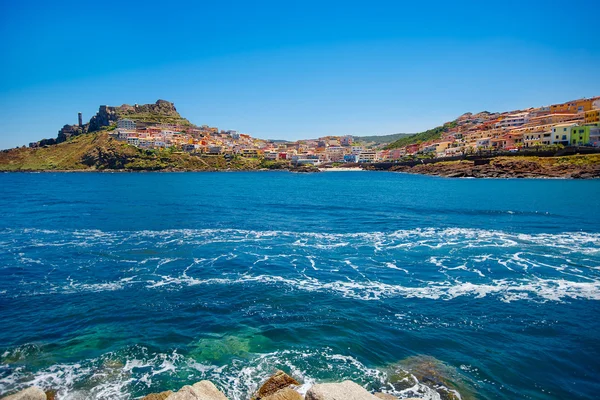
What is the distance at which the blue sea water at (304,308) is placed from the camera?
1208cm

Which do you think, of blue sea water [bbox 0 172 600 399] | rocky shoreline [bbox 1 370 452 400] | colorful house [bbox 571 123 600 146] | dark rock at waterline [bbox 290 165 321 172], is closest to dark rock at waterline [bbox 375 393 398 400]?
rocky shoreline [bbox 1 370 452 400]

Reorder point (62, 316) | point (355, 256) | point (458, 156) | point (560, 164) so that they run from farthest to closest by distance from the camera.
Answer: point (458, 156)
point (560, 164)
point (355, 256)
point (62, 316)

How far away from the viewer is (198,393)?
8852mm

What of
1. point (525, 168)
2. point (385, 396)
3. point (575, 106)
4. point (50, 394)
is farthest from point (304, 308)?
point (575, 106)

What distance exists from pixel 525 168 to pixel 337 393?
10947cm

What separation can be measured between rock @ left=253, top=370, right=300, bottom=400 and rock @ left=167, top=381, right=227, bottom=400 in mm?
1468

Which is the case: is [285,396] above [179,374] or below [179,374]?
above

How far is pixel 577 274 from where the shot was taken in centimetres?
2150

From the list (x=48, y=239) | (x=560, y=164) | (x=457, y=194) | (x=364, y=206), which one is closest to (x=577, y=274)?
(x=364, y=206)

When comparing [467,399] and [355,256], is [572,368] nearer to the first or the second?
[467,399]

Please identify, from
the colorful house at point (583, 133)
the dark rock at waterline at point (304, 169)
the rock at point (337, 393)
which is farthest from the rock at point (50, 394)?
the dark rock at waterline at point (304, 169)

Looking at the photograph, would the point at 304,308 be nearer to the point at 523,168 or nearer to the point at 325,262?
the point at 325,262

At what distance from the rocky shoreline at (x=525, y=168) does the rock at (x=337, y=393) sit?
102m

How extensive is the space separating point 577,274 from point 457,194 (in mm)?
46239
